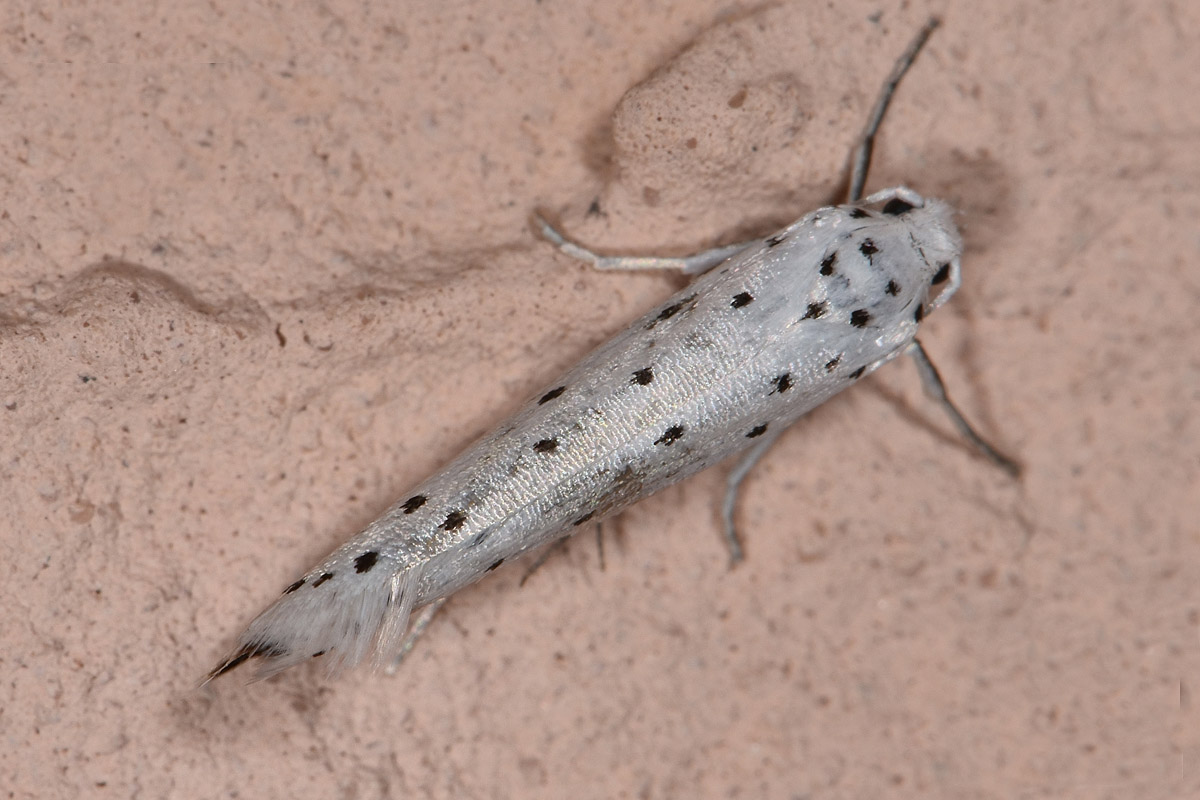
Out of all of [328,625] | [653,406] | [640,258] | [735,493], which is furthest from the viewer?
[735,493]

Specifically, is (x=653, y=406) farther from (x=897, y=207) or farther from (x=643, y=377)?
(x=897, y=207)

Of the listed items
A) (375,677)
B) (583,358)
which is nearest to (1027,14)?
(583,358)

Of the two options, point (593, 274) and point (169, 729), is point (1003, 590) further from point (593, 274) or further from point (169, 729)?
point (169, 729)

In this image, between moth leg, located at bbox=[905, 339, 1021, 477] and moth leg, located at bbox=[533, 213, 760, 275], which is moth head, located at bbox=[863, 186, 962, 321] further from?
moth leg, located at bbox=[533, 213, 760, 275]

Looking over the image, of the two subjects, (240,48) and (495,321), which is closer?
(240,48)

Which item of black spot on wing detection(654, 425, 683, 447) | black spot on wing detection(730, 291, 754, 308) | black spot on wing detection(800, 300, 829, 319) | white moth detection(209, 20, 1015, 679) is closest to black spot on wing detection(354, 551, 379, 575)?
white moth detection(209, 20, 1015, 679)

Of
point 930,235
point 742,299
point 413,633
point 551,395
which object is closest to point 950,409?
point 930,235
